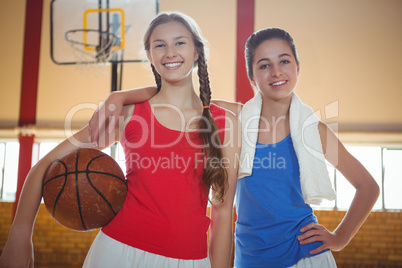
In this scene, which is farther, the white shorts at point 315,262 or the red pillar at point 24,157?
the red pillar at point 24,157

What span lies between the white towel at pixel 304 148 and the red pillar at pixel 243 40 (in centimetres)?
284

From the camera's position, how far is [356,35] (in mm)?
4359

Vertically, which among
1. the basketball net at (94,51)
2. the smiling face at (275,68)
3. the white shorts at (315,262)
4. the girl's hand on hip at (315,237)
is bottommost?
the white shorts at (315,262)

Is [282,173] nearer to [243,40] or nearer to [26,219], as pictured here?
[26,219]

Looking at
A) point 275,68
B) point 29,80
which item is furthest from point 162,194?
point 29,80

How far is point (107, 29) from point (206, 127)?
3694 mm

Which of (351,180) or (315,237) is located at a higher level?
(351,180)

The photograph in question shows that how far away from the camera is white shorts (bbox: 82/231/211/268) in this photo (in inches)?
44.1

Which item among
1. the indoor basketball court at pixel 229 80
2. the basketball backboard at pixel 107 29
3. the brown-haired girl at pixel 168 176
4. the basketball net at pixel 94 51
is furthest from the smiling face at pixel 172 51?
the basketball net at pixel 94 51

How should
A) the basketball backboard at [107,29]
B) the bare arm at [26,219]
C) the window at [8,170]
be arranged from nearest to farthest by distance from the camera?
the bare arm at [26,219] < the basketball backboard at [107,29] < the window at [8,170]

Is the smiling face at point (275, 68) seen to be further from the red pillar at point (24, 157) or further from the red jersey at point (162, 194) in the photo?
the red pillar at point (24, 157)

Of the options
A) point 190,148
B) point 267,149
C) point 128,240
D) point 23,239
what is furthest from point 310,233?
point 23,239

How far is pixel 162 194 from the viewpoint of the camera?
1183mm

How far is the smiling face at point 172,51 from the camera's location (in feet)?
4.22
